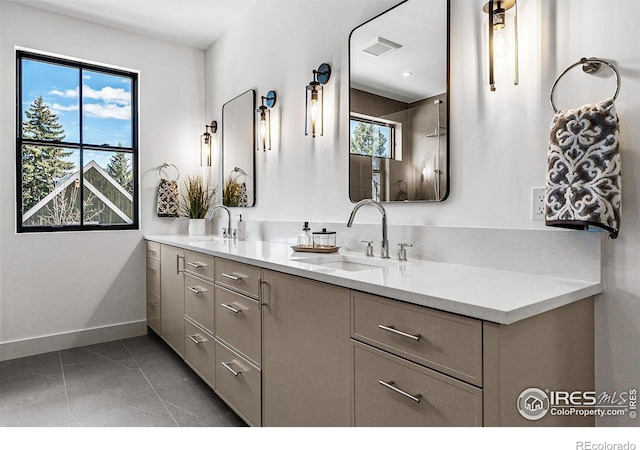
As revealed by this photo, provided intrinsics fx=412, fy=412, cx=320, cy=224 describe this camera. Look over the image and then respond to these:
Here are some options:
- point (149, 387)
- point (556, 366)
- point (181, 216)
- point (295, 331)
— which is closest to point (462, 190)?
point (556, 366)

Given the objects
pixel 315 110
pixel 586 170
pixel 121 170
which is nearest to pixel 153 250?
pixel 121 170

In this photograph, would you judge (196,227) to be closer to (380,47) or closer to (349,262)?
(349,262)

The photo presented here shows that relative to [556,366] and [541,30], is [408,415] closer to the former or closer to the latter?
[556,366]

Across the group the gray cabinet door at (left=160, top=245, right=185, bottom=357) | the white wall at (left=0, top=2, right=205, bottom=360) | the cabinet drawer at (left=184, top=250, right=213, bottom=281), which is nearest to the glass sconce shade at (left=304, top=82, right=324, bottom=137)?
the cabinet drawer at (left=184, top=250, right=213, bottom=281)

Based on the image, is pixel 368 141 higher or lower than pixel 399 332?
higher

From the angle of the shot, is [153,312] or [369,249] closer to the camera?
[369,249]

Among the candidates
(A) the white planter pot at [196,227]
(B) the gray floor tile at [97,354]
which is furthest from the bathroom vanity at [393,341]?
(A) the white planter pot at [196,227]

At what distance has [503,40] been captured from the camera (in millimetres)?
1555

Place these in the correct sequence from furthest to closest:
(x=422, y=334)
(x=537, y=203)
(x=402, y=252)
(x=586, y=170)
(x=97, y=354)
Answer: (x=97, y=354) → (x=402, y=252) → (x=537, y=203) → (x=586, y=170) → (x=422, y=334)

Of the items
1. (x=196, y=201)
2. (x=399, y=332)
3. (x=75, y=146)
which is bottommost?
(x=399, y=332)

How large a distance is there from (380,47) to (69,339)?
3.18m

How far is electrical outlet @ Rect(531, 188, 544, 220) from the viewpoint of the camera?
1481 millimetres

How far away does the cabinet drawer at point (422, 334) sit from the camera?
40.7 inches
